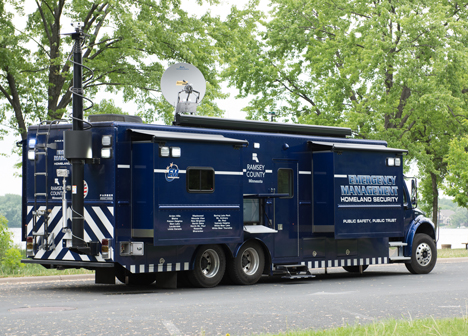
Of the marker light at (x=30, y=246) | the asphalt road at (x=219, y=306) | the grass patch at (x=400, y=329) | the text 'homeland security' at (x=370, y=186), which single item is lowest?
the asphalt road at (x=219, y=306)

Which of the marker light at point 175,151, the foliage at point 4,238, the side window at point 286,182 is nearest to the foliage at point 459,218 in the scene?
the side window at point 286,182

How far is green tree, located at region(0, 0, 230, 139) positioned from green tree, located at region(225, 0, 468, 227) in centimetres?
406

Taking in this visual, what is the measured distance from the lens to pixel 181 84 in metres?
15.1

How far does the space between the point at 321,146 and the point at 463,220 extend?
68.8 meters

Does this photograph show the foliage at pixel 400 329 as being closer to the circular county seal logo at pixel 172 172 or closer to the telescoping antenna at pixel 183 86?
the circular county seal logo at pixel 172 172

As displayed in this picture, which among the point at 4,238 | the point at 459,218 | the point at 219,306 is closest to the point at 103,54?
the point at 4,238

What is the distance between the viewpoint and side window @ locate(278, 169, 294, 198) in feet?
46.8

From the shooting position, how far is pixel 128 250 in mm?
11906

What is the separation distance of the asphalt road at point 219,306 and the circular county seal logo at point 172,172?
6.67ft

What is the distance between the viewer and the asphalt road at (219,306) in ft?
26.8

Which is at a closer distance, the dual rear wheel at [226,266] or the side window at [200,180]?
the side window at [200,180]

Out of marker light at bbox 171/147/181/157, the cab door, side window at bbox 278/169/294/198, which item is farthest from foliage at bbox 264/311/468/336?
side window at bbox 278/169/294/198

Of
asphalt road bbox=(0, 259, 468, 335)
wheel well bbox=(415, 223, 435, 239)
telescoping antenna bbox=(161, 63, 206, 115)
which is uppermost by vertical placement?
telescoping antenna bbox=(161, 63, 206, 115)

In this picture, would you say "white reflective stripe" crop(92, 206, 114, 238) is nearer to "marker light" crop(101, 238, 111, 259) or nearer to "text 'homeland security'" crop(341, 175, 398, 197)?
"marker light" crop(101, 238, 111, 259)
